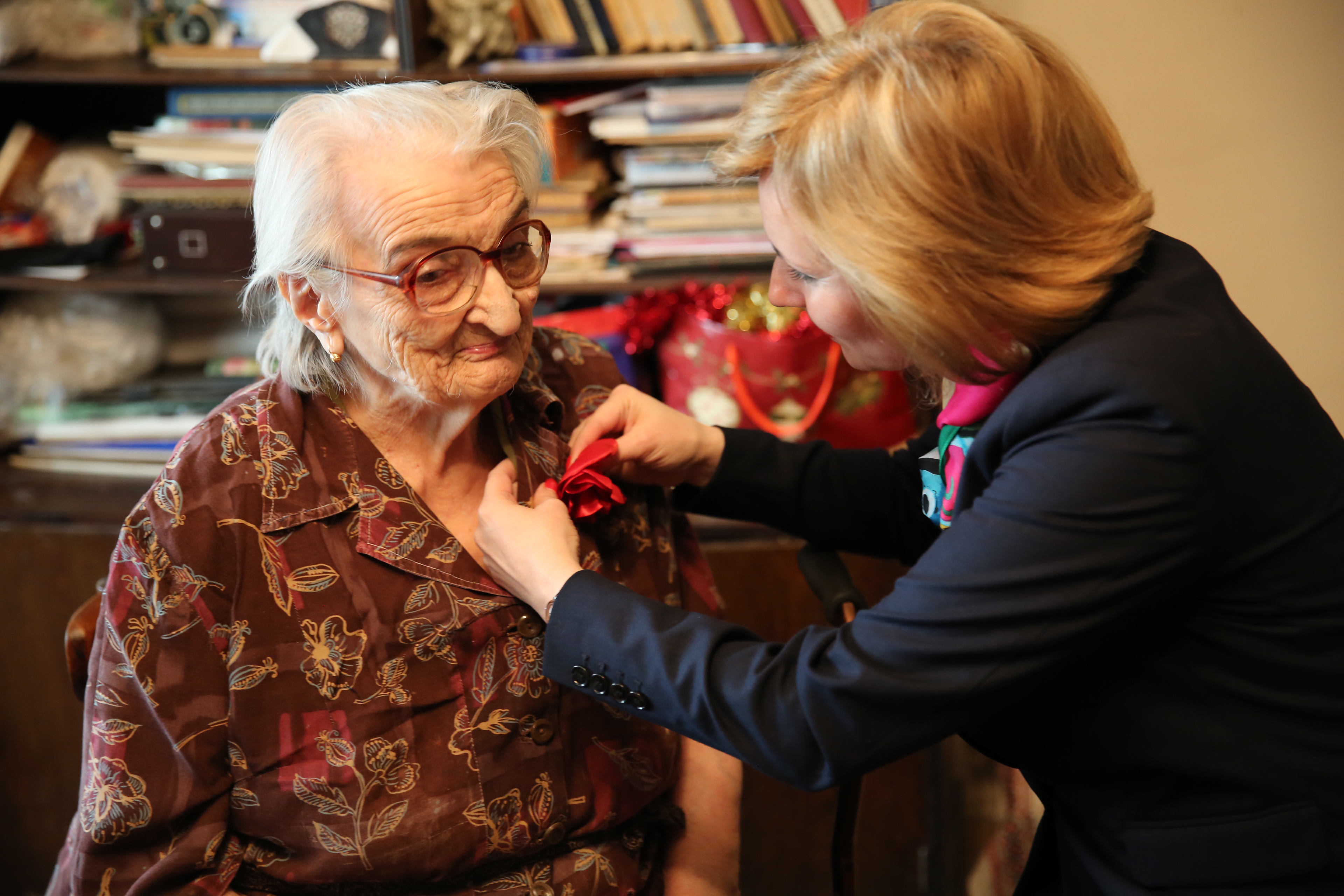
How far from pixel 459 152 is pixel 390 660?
0.63 meters

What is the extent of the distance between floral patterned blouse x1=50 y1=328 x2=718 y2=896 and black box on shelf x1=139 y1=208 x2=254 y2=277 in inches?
41.1

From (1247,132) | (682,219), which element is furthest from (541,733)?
(1247,132)

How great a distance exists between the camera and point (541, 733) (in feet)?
4.44

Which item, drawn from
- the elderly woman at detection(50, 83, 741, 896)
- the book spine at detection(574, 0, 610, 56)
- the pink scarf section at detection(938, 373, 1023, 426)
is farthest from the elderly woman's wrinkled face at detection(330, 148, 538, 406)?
the book spine at detection(574, 0, 610, 56)

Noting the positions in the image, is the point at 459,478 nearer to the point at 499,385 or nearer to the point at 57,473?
the point at 499,385

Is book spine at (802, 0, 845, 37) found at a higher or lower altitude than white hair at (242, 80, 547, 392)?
higher

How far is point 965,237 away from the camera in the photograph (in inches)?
40.3

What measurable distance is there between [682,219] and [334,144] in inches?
45.8

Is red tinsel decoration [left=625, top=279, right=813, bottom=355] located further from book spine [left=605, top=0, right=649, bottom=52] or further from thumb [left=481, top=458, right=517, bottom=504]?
thumb [left=481, top=458, right=517, bottom=504]

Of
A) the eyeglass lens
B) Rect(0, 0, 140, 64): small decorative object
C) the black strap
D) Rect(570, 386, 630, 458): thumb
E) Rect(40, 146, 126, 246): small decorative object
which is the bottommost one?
the black strap

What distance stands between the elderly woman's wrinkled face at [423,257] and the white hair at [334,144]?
2 cm

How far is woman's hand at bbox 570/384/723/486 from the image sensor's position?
4.85ft

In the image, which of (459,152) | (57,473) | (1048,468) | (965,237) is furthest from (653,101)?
(57,473)

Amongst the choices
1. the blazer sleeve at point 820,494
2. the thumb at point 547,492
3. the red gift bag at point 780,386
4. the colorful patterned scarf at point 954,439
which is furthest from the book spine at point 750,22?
the thumb at point 547,492
